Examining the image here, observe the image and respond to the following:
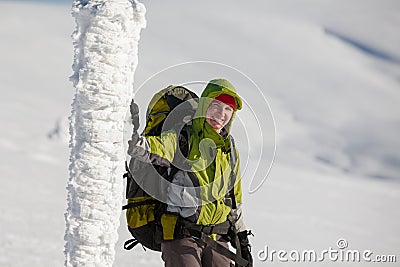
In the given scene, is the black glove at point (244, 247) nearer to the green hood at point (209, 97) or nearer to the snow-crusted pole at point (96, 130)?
the green hood at point (209, 97)

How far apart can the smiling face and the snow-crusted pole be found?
0.58m

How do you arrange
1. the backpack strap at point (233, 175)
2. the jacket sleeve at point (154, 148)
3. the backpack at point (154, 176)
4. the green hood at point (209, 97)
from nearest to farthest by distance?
the jacket sleeve at point (154, 148)
the backpack at point (154, 176)
the green hood at point (209, 97)
the backpack strap at point (233, 175)

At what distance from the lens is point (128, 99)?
3385 millimetres

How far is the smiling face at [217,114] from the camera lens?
146 inches

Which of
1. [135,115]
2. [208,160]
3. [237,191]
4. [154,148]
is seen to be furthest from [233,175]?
[135,115]

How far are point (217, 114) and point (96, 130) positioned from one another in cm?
83

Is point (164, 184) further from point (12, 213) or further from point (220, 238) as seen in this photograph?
point (12, 213)

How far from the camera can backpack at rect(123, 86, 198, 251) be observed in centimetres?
359

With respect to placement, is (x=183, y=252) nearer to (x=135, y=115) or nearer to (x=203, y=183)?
(x=203, y=183)

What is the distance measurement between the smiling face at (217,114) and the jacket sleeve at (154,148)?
0.93ft

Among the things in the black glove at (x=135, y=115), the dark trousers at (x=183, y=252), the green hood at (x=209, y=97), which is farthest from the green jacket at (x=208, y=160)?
the black glove at (x=135, y=115)

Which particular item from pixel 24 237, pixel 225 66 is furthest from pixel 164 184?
pixel 24 237

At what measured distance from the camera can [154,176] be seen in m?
3.58

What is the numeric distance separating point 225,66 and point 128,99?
30.2 inches
